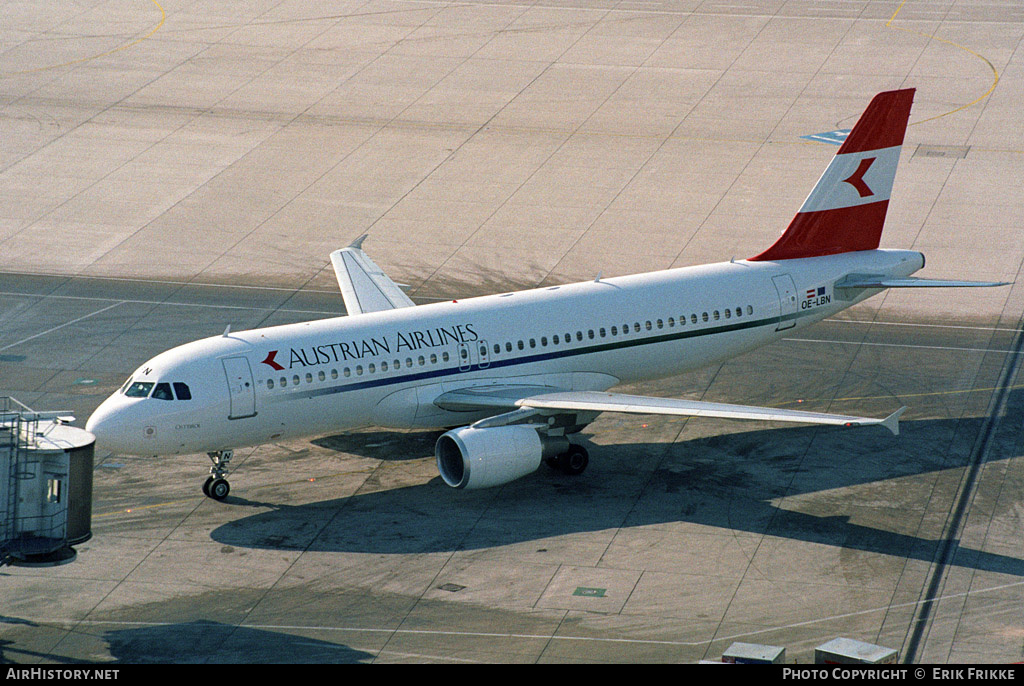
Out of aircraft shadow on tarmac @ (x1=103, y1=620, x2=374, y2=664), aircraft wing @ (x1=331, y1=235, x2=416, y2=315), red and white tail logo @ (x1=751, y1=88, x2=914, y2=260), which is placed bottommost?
aircraft shadow on tarmac @ (x1=103, y1=620, x2=374, y2=664)

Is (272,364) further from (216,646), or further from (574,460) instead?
(216,646)

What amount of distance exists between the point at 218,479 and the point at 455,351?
7.30 metres

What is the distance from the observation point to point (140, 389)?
36625mm

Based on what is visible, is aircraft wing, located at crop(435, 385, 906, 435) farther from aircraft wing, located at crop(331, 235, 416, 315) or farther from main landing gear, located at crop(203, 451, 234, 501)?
aircraft wing, located at crop(331, 235, 416, 315)

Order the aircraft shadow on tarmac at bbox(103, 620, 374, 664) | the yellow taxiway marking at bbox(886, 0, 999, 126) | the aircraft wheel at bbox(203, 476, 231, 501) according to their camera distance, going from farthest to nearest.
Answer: the yellow taxiway marking at bbox(886, 0, 999, 126) → the aircraft wheel at bbox(203, 476, 231, 501) → the aircraft shadow on tarmac at bbox(103, 620, 374, 664)

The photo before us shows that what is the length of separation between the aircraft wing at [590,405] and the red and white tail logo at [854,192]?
8015 millimetres

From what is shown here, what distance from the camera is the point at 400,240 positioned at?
5628 centimetres

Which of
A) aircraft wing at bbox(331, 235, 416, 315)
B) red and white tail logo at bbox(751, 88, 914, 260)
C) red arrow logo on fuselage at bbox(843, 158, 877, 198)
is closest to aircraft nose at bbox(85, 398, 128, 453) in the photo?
aircraft wing at bbox(331, 235, 416, 315)

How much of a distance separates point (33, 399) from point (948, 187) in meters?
37.7

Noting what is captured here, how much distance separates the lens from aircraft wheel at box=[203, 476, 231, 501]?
37.7m

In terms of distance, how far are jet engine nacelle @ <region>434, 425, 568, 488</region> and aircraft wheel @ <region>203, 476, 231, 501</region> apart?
Result: 5.76 metres

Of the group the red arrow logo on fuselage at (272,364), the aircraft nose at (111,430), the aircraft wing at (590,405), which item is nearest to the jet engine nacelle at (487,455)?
the aircraft wing at (590,405)

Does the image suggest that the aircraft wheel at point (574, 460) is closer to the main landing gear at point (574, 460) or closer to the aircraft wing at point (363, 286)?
the main landing gear at point (574, 460)

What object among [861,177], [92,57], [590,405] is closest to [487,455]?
[590,405]
